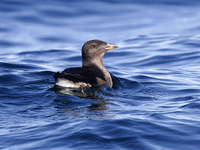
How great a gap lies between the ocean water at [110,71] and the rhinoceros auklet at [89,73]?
30 centimetres

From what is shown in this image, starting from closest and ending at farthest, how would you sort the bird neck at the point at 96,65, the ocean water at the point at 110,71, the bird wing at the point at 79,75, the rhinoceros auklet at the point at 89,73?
the ocean water at the point at 110,71
the bird wing at the point at 79,75
the rhinoceros auklet at the point at 89,73
the bird neck at the point at 96,65

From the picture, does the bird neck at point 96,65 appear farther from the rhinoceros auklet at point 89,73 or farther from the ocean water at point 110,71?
the ocean water at point 110,71

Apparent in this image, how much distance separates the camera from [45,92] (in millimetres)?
8484

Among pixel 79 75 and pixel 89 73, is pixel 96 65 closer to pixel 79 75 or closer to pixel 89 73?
pixel 89 73

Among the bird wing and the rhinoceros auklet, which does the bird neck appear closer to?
the rhinoceros auklet

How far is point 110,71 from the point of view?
11758 millimetres

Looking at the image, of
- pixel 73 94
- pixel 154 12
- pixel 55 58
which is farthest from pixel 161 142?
pixel 154 12

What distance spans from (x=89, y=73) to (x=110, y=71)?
299cm

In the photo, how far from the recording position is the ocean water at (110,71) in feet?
19.0

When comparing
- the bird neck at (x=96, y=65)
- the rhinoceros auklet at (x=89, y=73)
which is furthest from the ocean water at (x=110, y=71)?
the bird neck at (x=96, y=65)

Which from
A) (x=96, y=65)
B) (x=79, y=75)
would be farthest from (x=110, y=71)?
(x=79, y=75)

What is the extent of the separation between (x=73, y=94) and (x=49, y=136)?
8.23ft

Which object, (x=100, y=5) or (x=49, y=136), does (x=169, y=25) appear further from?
(x=49, y=136)

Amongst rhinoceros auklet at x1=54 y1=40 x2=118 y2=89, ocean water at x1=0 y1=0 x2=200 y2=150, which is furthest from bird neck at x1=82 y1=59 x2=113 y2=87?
ocean water at x1=0 y1=0 x2=200 y2=150
